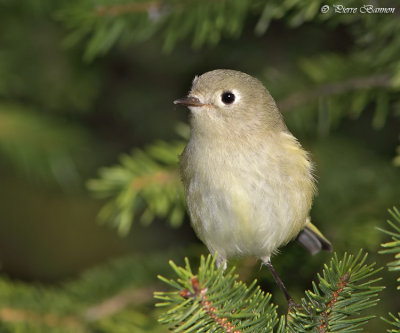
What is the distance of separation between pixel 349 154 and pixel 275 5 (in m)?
1.28

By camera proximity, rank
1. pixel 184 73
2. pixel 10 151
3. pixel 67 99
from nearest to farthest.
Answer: pixel 10 151, pixel 67 99, pixel 184 73

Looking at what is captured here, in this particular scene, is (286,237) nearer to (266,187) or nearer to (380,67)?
(266,187)

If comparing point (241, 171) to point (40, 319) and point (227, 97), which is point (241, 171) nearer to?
point (227, 97)

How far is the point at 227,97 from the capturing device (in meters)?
2.59

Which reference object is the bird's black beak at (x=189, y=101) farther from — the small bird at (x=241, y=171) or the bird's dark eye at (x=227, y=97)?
the bird's dark eye at (x=227, y=97)

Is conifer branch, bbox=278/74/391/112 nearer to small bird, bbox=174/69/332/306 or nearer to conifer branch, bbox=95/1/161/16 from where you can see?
small bird, bbox=174/69/332/306

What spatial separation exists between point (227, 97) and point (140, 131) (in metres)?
1.52

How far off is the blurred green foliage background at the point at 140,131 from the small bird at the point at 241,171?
22cm

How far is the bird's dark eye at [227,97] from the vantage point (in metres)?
2.57

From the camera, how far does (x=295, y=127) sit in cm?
300

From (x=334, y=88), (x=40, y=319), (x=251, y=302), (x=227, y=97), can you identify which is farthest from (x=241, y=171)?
(x=40, y=319)

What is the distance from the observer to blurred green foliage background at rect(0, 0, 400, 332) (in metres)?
2.53

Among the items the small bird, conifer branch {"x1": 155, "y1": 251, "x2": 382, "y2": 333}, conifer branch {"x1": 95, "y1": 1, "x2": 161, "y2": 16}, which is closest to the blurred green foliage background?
conifer branch {"x1": 95, "y1": 1, "x2": 161, "y2": 16}

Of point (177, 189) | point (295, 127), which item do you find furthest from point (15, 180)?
point (295, 127)
